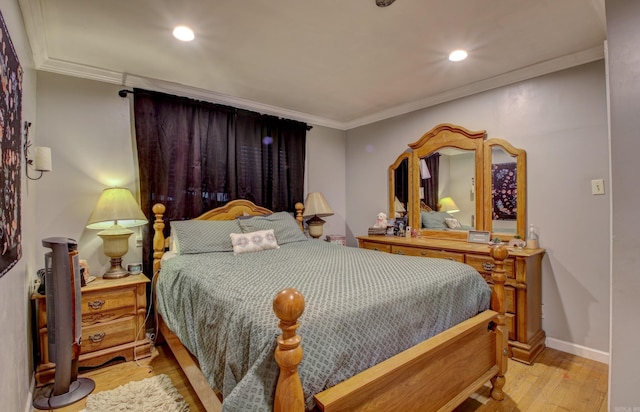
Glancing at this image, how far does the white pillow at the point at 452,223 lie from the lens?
3.13 metres

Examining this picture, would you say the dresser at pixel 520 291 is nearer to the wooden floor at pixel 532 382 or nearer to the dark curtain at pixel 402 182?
the wooden floor at pixel 532 382

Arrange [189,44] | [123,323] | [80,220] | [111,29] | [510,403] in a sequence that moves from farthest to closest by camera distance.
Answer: [80,220], [123,323], [189,44], [111,29], [510,403]

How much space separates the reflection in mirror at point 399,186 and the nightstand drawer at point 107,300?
109 inches

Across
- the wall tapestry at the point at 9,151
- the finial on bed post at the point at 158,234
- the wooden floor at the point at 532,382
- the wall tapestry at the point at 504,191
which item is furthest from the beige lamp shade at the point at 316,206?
the wall tapestry at the point at 9,151

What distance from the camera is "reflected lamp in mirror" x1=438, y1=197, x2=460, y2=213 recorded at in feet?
10.3

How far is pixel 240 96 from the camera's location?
3250mm

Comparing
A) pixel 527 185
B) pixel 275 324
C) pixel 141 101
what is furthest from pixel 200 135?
pixel 527 185

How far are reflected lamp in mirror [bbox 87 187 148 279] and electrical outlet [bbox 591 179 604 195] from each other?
3.51m

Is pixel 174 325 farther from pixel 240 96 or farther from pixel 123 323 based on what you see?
pixel 240 96

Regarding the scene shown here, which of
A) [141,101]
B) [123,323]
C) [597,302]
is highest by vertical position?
[141,101]

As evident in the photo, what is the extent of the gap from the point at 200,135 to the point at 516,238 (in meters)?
3.07

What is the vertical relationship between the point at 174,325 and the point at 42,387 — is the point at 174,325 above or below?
above

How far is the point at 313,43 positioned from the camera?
2.17 metres

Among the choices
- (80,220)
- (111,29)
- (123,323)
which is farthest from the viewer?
(80,220)
